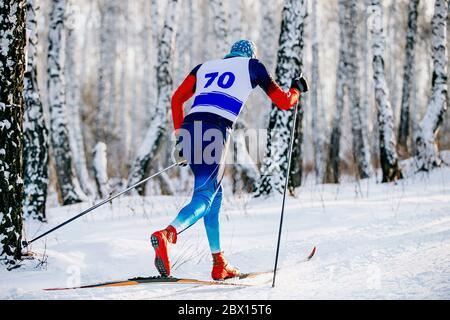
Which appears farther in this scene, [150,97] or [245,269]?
[150,97]

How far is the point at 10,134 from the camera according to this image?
3.76 m

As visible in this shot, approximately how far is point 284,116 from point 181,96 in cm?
363

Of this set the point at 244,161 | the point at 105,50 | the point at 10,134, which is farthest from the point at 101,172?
the point at 105,50

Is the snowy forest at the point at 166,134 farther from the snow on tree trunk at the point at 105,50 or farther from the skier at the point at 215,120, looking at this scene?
the skier at the point at 215,120

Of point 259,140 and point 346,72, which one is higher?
point 346,72

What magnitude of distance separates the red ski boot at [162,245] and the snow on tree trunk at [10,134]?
4.38ft

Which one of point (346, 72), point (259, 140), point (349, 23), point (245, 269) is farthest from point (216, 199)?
point (349, 23)

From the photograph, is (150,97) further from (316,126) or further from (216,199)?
(216,199)

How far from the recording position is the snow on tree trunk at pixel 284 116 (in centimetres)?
721

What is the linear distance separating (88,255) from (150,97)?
49.4ft

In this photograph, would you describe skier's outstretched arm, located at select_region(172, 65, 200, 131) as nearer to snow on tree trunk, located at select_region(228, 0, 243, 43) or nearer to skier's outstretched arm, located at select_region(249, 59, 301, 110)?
skier's outstretched arm, located at select_region(249, 59, 301, 110)

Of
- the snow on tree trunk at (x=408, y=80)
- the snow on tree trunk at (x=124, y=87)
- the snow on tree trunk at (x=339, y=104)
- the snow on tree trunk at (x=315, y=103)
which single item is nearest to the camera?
the snow on tree trunk at (x=339, y=104)

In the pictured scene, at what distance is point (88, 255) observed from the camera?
4.13 meters

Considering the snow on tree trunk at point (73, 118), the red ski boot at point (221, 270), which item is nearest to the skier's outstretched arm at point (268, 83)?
the red ski boot at point (221, 270)
